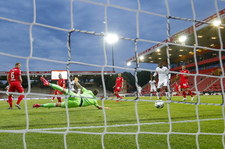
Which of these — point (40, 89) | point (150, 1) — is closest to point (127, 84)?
point (40, 89)

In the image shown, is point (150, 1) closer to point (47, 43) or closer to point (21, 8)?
point (47, 43)

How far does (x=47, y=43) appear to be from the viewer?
2.98 metres

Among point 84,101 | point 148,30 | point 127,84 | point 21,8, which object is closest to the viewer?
point 21,8

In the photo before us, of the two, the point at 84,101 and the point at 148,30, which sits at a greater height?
the point at 148,30

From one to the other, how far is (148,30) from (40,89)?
2139 centimetres

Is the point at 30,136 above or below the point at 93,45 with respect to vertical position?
below

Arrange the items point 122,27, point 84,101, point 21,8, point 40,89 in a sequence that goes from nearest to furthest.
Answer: point 21,8 < point 122,27 < point 84,101 < point 40,89

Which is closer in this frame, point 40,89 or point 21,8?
point 21,8

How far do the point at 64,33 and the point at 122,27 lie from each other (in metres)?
0.82

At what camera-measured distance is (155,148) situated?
2305 mm

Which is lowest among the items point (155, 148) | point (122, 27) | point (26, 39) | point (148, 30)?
point (155, 148)

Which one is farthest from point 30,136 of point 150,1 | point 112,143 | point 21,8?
point 150,1

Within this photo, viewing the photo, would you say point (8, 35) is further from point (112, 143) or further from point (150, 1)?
point (150, 1)

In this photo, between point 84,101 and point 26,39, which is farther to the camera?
point 84,101
